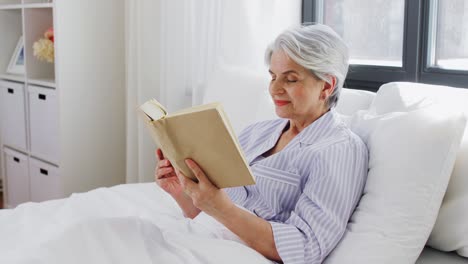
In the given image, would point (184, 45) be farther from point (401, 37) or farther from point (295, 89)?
point (295, 89)

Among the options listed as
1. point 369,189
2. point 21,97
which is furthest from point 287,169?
point 21,97

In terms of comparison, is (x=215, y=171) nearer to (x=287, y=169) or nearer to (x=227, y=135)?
(x=227, y=135)

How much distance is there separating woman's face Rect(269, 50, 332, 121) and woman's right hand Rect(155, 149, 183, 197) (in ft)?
1.04

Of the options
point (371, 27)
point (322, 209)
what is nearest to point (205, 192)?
point (322, 209)

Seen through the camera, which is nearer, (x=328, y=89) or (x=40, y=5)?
(x=328, y=89)

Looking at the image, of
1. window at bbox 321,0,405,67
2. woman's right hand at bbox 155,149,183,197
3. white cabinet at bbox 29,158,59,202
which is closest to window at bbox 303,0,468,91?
window at bbox 321,0,405,67

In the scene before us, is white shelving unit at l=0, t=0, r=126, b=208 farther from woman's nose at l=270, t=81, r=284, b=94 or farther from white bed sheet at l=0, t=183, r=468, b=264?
woman's nose at l=270, t=81, r=284, b=94

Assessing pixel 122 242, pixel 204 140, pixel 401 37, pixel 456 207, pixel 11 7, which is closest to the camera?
pixel 204 140

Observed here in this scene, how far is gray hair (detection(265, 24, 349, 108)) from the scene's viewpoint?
1.49m

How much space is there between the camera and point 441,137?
4.57 ft

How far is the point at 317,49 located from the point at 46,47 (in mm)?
1751

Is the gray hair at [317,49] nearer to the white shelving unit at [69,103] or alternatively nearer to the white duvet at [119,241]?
the white duvet at [119,241]

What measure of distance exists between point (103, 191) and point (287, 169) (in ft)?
2.27

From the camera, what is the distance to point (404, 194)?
138cm
